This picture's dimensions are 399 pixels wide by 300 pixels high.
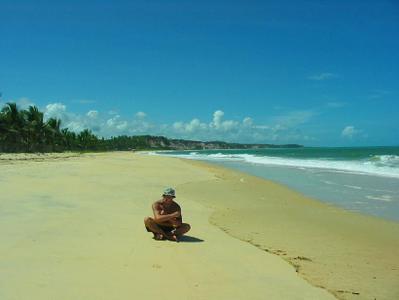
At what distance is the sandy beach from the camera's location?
5656 millimetres

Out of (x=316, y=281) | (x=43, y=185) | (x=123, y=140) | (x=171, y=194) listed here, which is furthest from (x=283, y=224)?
(x=123, y=140)

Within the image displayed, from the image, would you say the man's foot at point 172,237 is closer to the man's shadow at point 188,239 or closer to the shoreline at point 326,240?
the man's shadow at point 188,239

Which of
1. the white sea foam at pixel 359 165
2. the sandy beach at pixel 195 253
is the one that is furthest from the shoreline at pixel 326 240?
the white sea foam at pixel 359 165

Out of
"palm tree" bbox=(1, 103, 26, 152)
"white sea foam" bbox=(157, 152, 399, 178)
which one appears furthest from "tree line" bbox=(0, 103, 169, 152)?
"white sea foam" bbox=(157, 152, 399, 178)

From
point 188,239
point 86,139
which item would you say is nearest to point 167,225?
point 188,239

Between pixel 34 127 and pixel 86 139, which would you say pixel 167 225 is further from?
pixel 86 139

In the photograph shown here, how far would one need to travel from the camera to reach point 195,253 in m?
7.52

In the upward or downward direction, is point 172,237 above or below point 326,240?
above

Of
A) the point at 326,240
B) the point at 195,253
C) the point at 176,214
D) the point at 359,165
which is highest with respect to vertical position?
the point at 176,214

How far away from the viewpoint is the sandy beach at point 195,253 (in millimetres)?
5656

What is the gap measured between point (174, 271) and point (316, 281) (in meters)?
1.99

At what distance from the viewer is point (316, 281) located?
643 cm

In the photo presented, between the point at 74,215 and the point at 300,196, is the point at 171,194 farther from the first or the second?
the point at 300,196

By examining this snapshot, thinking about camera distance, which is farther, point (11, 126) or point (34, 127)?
point (34, 127)
